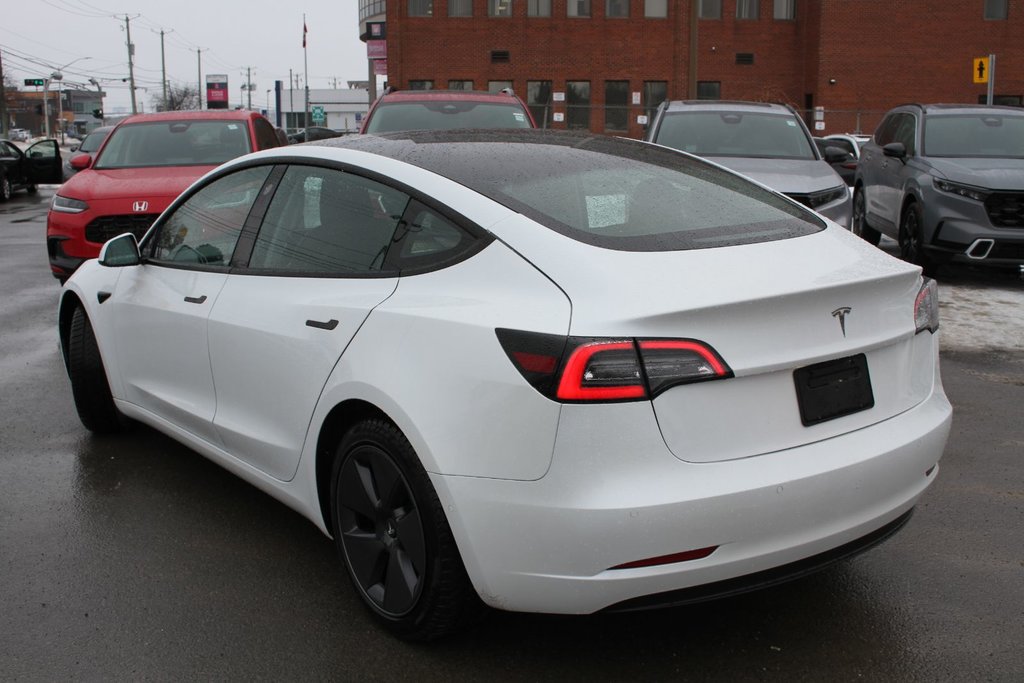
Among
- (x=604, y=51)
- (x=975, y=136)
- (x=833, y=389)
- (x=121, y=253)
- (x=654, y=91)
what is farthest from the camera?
(x=654, y=91)

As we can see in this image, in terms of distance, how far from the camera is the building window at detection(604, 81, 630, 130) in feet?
161

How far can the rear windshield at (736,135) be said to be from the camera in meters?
10.6

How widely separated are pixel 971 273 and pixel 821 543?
975cm

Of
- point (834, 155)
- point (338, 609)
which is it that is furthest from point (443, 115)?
point (338, 609)

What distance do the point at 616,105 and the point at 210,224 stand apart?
47621 mm

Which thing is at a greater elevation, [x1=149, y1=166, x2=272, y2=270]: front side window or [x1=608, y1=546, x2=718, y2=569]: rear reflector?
[x1=149, y1=166, x2=272, y2=270]: front side window

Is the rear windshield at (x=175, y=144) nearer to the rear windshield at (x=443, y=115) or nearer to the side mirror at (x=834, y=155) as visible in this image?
the rear windshield at (x=443, y=115)

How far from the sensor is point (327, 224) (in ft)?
12.2

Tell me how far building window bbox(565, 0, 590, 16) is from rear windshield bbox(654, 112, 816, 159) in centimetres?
4114

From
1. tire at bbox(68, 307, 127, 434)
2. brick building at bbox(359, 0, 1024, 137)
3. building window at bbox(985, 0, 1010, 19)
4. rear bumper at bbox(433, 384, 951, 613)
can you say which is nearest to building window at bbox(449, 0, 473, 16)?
brick building at bbox(359, 0, 1024, 137)

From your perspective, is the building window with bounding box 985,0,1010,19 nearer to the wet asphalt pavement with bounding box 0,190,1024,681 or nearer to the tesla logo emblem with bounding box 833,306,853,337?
the wet asphalt pavement with bounding box 0,190,1024,681

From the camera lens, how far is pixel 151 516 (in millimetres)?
4383

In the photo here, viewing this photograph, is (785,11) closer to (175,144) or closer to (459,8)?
(459,8)

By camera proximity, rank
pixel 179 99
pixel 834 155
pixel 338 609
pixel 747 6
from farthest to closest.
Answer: pixel 179 99 < pixel 747 6 < pixel 834 155 < pixel 338 609
